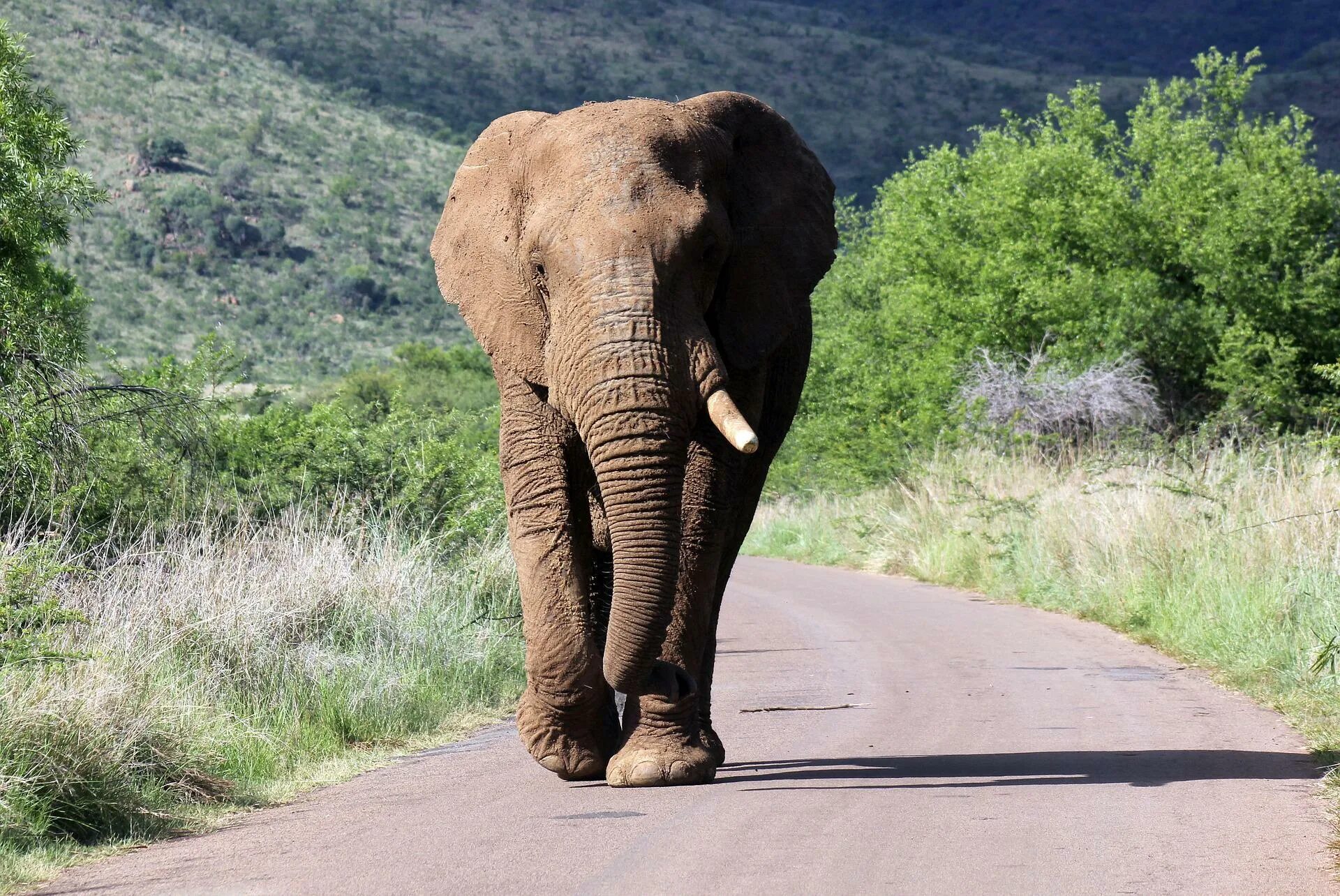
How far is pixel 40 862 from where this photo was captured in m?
6.54

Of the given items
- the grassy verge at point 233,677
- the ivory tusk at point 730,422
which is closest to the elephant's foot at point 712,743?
the ivory tusk at point 730,422

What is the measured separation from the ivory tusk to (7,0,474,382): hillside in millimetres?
48261

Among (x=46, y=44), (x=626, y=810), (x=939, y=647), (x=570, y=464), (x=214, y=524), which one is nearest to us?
(x=626, y=810)

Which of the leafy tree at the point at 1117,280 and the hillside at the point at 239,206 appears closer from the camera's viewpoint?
the leafy tree at the point at 1117,280

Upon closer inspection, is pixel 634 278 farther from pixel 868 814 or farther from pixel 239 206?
pixel 239 206

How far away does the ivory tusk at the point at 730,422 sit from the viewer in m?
7.11

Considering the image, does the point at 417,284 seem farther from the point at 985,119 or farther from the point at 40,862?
the point at 40,862

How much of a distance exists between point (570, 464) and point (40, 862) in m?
2.91

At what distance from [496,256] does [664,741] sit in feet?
7.96

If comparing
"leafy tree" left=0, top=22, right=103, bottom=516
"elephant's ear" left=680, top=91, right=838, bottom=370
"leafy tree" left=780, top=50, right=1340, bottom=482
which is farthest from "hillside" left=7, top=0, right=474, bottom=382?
"elephant's ear" left=680, top=91, right=838, bottom=370

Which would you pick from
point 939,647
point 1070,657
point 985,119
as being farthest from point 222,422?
point 985,119

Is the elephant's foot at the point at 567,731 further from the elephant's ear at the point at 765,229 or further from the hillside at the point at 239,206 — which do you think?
the hillside at the point at 239,206

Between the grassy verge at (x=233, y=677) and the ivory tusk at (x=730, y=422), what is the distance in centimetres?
282

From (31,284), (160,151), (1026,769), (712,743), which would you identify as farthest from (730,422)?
(160,151)
